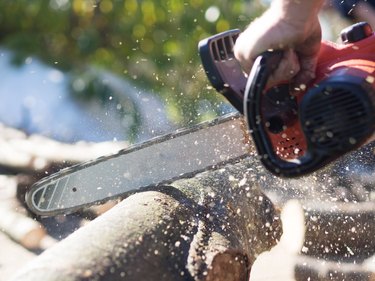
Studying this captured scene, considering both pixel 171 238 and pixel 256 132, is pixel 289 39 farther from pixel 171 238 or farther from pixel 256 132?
pixel 171 238

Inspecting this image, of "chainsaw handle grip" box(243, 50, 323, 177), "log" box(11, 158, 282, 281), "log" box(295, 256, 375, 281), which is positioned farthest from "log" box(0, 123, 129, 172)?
"chainsaw handle grip" box(243, 50, 323, 177)

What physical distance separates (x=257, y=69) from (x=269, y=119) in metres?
0.20

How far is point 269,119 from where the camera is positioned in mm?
1861

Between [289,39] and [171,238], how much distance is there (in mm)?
594

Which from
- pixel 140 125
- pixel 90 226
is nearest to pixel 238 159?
pixel 90 226

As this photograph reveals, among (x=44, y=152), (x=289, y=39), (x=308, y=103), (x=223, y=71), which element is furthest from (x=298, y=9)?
(x=44, y=152)

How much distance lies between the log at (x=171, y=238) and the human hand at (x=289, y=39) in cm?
47

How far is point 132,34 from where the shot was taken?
19.4ft

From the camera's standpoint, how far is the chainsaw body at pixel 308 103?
1.62 metres

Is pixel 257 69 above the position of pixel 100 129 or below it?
above

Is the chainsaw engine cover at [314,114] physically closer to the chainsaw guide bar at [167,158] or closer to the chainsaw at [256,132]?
the chainsaw at [256,132]

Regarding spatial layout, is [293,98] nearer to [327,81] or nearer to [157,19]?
[327,81]

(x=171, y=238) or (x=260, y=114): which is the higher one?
(x=260, y=114)

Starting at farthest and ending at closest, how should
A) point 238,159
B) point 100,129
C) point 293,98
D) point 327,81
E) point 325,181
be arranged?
point 100,129
point 325,181
point 238,159
point 293,98
point 327,81
